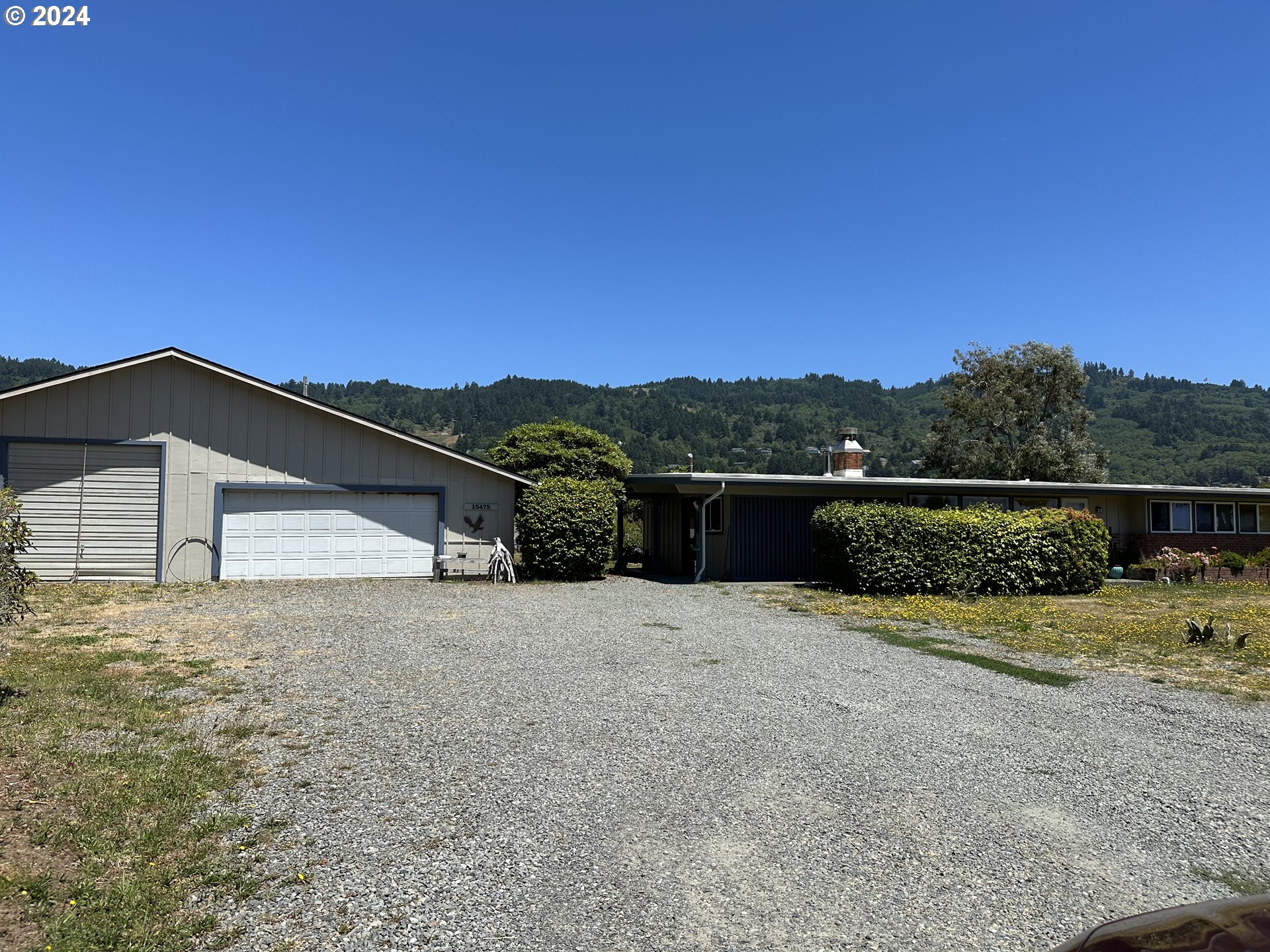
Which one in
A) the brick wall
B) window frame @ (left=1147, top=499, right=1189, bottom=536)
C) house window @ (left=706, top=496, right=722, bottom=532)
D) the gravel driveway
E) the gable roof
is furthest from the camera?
window frame @ (left=1147, top=499, right=1189, bottom=536)

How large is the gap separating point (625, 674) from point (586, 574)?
1027 cm

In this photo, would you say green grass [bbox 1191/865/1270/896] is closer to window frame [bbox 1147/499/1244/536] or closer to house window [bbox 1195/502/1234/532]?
window frame [bbox 1147/499/1244/536]

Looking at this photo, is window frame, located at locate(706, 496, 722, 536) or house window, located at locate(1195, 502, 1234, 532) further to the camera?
house window, located at locate(1195, 502, 1234, 532)

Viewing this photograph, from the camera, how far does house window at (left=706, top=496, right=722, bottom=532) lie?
64.8ft

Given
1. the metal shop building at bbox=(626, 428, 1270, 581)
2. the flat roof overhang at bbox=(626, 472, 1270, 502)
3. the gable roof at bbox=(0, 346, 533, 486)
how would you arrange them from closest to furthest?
the gable roof at bbox=(0, 346, 533, 486) < the flat roof overhang at bbox=(626, 472, 1270, 502) < the metal shop building at bbox=(626, 428, 1270, 581)

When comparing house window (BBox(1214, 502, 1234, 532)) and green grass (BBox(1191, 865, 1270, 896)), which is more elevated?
house window (BBox(1214, 502, 1234, 532))

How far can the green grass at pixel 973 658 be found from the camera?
8.71 m

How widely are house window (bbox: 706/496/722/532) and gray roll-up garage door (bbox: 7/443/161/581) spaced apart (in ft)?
39.4

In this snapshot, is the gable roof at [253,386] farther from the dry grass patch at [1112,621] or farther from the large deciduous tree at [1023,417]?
the large deciduous tree at [1023,417]

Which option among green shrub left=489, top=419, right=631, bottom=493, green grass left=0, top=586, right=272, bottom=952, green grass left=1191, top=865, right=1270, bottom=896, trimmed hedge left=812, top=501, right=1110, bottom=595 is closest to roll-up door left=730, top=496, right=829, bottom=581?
trimmed hedge left=812, top=501, right=1110, bottom=595

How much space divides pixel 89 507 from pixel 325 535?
4412 millimetres

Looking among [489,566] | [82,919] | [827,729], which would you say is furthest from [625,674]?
[489,566]

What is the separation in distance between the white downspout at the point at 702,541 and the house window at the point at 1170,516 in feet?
46.6

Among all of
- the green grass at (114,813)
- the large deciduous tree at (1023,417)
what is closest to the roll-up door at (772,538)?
the green grass at (114,813)
